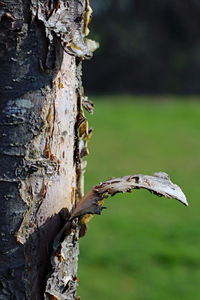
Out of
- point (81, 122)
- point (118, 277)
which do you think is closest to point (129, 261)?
point (118, 277)

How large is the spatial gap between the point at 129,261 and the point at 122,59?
12.8 m

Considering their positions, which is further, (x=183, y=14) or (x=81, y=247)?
(x=183, y=14)

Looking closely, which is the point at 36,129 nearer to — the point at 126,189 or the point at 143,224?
the point at 126,189

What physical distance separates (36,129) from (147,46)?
15.1 meters

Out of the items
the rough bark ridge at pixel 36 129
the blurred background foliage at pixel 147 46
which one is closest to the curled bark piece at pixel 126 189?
the rough bark ridge at pixel 36 129

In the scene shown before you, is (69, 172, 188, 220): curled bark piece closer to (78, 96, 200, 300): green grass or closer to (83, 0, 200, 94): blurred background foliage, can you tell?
(78, 96, 200, 300): green grass

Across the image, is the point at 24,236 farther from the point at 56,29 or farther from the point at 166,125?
the point at 166,125

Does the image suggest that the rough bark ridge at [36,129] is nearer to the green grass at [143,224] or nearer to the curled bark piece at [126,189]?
the curled bark piece at [126,189]

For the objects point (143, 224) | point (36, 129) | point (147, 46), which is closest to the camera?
point (36, 129)

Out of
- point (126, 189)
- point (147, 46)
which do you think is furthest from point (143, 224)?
point (147, 46)

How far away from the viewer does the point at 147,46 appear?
15.7 m

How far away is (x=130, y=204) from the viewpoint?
5430 mm

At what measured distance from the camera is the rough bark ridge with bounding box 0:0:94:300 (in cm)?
99

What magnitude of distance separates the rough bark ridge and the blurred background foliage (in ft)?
48.1
